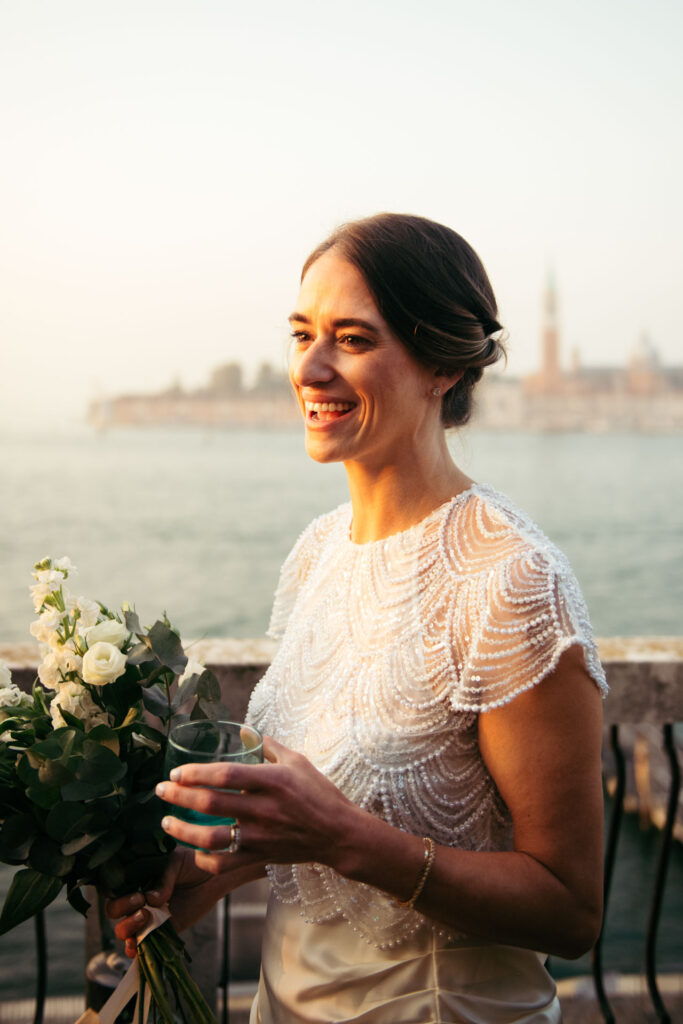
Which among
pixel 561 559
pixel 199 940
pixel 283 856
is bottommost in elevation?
pixel 199 940

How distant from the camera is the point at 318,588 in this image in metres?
2.41

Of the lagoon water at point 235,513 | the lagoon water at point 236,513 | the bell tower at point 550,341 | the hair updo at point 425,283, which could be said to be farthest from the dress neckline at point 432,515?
the bell tower at point 550,341

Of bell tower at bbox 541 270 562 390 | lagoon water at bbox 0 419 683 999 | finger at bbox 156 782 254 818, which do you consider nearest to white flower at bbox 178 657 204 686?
finger at bbox 156 782 254 818

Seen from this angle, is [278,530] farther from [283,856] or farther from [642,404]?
[283,856]

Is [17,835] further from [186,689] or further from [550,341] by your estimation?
[550,341]

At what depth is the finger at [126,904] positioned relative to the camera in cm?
178

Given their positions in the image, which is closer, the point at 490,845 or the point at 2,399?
the point at 490,845

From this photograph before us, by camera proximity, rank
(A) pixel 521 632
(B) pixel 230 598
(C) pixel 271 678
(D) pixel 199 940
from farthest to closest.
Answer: (B) pixel 230 598
(D) pixel 199 940
(C) pixel 271 678
(A) pixel 521 632

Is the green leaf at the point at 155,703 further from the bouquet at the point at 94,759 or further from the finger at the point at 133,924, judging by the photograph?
the finger at the point at 133,924

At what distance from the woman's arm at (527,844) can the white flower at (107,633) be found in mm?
343

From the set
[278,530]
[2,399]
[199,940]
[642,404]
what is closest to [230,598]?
[278,530]

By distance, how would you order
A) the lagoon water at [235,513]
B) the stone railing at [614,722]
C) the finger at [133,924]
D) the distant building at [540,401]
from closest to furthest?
the finger at [133,924], the stone railing at [614,722], the lagoon water at [235,513], the distant building at [540,401]

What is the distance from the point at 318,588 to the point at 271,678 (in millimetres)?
262

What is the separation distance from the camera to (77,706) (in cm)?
169
